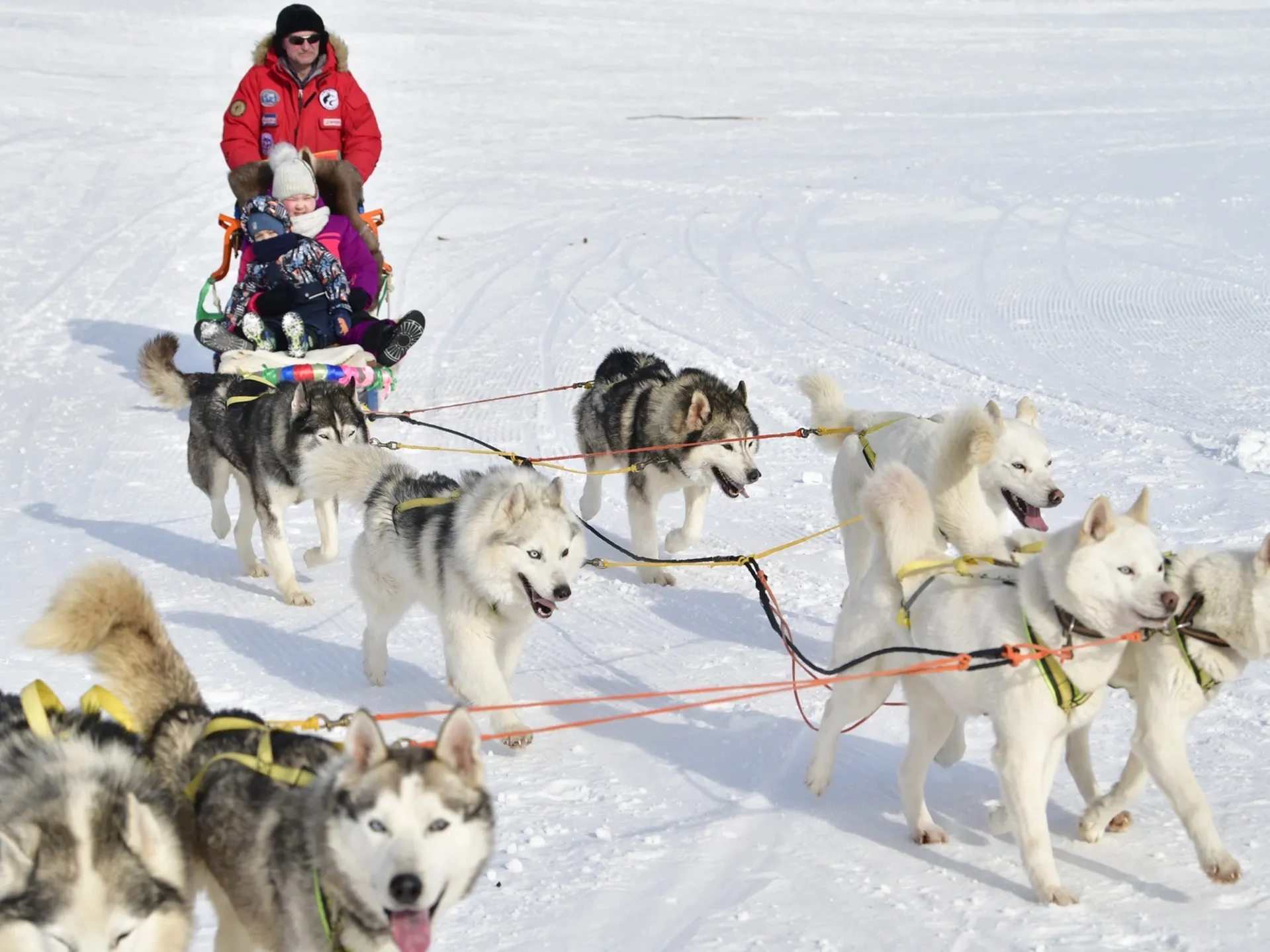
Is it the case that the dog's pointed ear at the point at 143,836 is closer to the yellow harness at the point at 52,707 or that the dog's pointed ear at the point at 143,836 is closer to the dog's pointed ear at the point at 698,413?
the yellow harness at the point at 52,707

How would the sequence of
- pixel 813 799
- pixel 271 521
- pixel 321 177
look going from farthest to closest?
pixel 321 177, pixel 271 521, pixel 813 799

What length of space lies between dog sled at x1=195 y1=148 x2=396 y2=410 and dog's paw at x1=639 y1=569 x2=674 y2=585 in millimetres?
2327

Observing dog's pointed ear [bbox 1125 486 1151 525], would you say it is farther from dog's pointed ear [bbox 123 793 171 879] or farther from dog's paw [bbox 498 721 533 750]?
dog's pointed ear [bbox 123 793 171 879]

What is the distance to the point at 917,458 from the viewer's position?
4.60 metres

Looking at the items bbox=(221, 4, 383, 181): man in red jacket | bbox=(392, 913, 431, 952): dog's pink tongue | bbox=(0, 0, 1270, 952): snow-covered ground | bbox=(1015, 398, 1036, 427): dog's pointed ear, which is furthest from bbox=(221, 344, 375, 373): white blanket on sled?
bbox=(392, 913, 431, 952): dog's pink tongue

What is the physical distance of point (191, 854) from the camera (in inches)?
108

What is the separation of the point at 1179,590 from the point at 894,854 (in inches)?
39.5

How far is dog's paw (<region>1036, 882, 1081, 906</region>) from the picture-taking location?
326 cm

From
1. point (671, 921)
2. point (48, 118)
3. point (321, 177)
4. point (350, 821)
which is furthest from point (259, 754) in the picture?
point (48, 118)

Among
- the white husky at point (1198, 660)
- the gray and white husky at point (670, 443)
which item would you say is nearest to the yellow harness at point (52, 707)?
the white husky at point (1198, 660)

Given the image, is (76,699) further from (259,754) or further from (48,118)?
(48,118)

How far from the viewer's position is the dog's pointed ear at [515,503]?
421 centimetres

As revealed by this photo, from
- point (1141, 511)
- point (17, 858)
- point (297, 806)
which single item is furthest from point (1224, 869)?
point (17, 858)

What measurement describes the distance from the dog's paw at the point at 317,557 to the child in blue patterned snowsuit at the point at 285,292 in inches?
84.0
